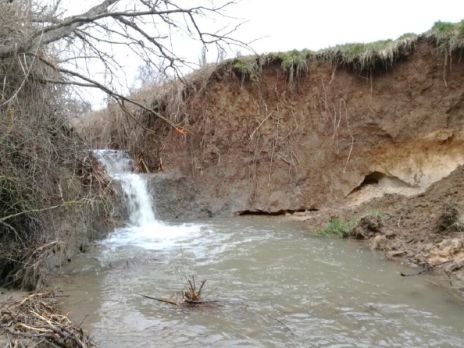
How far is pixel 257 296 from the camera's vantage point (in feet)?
14.8

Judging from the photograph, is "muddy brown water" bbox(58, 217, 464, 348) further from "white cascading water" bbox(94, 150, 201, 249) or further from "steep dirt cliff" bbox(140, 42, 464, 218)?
"steep dirt cliff" bbox(140, 42, 464, 218)

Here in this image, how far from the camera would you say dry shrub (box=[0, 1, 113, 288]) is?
418 cm

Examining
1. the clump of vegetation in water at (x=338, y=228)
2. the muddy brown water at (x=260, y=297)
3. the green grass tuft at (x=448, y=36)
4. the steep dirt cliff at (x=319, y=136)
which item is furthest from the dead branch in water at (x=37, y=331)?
the green grass tuft at (x=448, y=36)

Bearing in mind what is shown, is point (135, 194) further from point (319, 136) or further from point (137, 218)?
point (319, 136)

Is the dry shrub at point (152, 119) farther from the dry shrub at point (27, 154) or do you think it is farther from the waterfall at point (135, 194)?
the dry shrub at point (27, 154)

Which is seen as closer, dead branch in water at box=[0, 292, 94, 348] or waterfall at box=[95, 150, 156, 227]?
dead branch in water at box=[0, 292, 94, 348]

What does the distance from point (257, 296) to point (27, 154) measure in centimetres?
243

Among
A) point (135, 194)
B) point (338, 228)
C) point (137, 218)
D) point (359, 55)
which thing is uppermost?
point (359, 55)

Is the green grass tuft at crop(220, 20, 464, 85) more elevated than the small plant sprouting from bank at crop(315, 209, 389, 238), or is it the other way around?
the green grass tuft at crop(220, 20, 464, 85)

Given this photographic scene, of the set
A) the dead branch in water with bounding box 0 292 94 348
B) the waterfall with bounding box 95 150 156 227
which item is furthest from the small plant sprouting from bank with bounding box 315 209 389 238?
the dead branch in water with bounding box 0 292 94 348

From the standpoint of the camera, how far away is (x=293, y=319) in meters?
3.92

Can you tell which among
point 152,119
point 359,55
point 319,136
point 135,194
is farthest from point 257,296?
point 152,119

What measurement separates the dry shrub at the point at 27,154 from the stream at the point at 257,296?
62cm

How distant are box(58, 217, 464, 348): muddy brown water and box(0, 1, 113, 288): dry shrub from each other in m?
0.64
